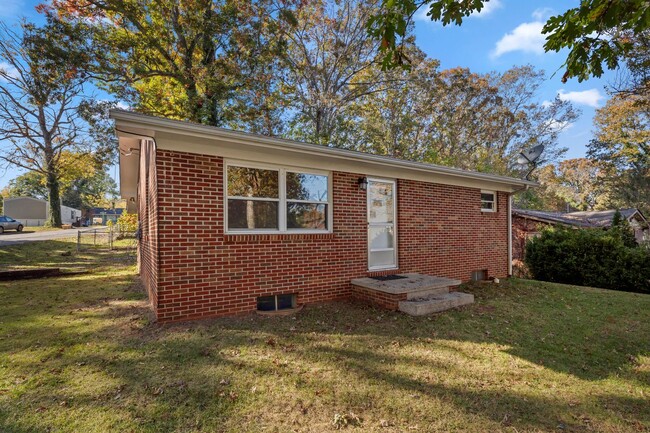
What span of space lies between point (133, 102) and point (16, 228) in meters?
25.1

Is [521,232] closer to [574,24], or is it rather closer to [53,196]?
[574,24]

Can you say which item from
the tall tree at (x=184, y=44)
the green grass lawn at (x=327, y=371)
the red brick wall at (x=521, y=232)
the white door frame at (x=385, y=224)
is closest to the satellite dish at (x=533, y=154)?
the red brick wall at (x=521, y=232)

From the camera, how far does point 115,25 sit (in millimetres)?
13000

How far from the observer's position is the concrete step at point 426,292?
5812 mm

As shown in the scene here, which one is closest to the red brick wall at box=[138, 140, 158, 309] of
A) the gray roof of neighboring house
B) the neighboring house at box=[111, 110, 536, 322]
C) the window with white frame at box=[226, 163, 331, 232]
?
the neighboring house at box=[111, 110, 536, 322]

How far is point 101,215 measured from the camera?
198 feet

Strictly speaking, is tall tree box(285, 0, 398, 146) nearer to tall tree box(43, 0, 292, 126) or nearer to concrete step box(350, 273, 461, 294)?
tall tree box(43, 0, 292, 126)

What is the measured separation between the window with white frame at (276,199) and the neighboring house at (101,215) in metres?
58.5

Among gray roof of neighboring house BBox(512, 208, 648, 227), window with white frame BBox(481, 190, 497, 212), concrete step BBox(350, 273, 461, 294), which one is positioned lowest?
concrete step BBox(350, 273, 461, 294)

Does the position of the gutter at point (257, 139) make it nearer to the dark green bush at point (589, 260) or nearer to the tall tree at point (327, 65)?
the dark green bush at point (589, 260)

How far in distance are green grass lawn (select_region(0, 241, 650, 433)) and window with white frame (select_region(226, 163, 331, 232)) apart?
5.11 feet

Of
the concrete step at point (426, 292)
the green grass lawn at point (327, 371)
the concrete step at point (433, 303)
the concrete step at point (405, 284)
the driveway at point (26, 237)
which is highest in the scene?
the driveway at point (26, 237)

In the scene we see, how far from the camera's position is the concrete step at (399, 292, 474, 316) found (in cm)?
544

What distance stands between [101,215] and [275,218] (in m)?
67.7
